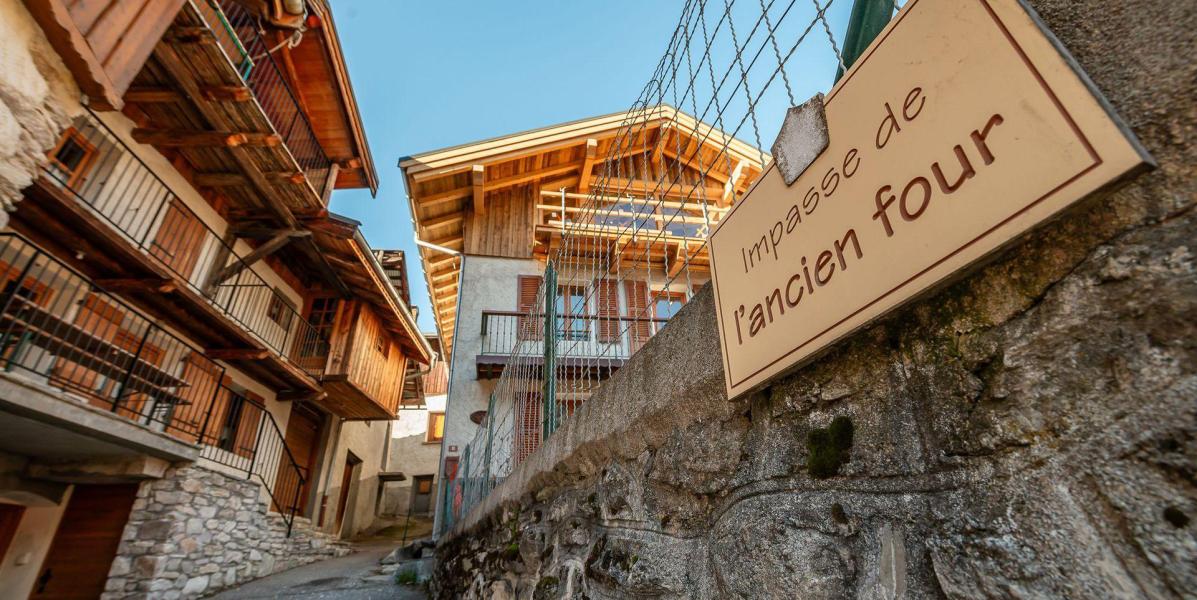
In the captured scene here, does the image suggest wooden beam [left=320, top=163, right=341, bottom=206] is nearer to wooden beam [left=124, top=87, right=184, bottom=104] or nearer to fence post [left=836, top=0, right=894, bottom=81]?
wooden beam [left=124, top=87, right=184, bottom=104]

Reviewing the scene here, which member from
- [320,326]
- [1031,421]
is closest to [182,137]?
[320,326]

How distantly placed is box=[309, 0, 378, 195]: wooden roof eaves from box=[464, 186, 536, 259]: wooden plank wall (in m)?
2.23

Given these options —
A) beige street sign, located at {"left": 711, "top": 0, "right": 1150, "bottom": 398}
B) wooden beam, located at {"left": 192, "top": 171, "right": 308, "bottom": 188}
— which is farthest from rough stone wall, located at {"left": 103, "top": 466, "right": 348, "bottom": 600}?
beige street sign, located at {"left": 711, "top": 0, "right": 1150, "bottom": 398}

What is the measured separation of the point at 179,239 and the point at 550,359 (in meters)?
7.49

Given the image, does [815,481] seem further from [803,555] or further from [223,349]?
[223,349]

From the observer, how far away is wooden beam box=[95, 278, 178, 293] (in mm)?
6668

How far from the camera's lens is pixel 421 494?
791 inches

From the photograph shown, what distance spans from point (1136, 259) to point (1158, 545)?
32cm

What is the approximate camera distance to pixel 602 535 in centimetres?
190

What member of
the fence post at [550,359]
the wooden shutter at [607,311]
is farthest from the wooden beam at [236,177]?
the fence post at [550,359]

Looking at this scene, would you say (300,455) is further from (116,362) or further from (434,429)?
(434,429)

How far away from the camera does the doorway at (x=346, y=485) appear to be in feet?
45.7

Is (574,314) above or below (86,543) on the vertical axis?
above

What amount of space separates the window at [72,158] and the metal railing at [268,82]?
205 centimetres
